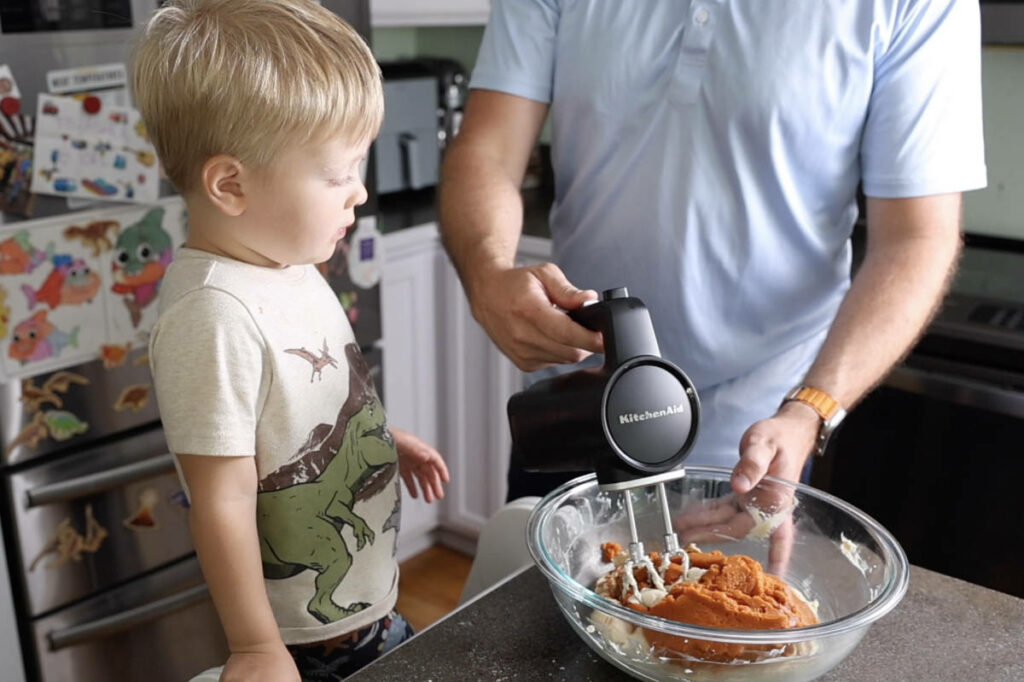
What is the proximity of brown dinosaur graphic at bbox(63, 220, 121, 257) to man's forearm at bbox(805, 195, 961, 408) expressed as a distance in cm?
113

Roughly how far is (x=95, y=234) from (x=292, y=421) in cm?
85

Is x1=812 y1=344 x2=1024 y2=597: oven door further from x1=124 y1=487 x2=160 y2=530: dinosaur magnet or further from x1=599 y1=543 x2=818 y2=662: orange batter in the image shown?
x1=124 y1=487 x2=160 y2=530: dinosaur magnet

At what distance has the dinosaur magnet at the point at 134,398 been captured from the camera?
5.53ft

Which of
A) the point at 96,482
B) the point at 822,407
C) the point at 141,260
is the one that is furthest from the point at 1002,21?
the point at 96,482

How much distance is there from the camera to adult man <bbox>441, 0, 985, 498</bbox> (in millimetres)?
1113

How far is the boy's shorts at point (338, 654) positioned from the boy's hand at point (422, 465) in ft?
0.56

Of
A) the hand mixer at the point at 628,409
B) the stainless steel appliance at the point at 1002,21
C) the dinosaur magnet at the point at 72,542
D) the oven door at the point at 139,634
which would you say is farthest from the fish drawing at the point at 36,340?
the stainless steel appliance at the point at 1002,21

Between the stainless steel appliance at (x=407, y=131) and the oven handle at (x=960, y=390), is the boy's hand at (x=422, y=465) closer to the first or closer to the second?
the oven handle at (x=960, y=390)

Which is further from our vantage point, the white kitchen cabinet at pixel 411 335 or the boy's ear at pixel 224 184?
the white kitchen cabinet at pixel 411 335

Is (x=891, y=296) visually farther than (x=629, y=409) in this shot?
Yes

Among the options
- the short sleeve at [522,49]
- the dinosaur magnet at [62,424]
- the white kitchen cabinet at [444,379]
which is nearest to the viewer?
the short sleeve at [522,49]

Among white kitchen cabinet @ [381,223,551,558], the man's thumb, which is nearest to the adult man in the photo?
the man's thumb

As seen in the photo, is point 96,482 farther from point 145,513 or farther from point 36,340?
point 36,340

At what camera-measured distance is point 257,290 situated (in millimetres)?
907
